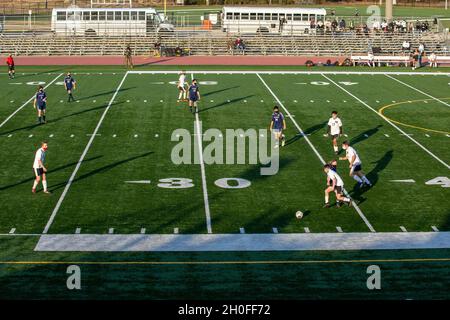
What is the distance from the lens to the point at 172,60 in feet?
182

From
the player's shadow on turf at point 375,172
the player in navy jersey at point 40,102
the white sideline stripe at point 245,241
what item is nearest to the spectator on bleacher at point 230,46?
the player in navy jersey at point 40,102

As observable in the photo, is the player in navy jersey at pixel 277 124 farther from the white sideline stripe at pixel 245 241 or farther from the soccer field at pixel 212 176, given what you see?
the white sideline stripe at pixel 245 241

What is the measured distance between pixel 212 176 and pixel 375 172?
5077 mm

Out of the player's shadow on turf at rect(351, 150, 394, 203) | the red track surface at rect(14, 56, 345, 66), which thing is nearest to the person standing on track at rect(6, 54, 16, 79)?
the red track surface at rect(14, 56, 345, 66)

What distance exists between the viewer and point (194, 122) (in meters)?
32.1

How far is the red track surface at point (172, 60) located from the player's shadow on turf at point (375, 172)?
28423mm

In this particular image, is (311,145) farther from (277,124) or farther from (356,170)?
(356,170)

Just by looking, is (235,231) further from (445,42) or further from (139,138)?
(445,42)

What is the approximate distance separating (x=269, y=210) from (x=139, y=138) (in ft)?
33.6

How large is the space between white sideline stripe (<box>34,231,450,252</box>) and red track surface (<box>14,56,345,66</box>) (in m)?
36.9

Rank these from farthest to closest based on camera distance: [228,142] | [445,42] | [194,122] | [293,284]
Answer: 1. [445,42]
2. [194,122]
3. [228,142]
4. [293,284]

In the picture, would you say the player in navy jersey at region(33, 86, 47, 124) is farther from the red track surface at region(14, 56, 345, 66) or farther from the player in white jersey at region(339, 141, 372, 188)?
the red track surface at region(14, 56, 345, 66)

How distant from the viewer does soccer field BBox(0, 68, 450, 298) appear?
17.7 metres
